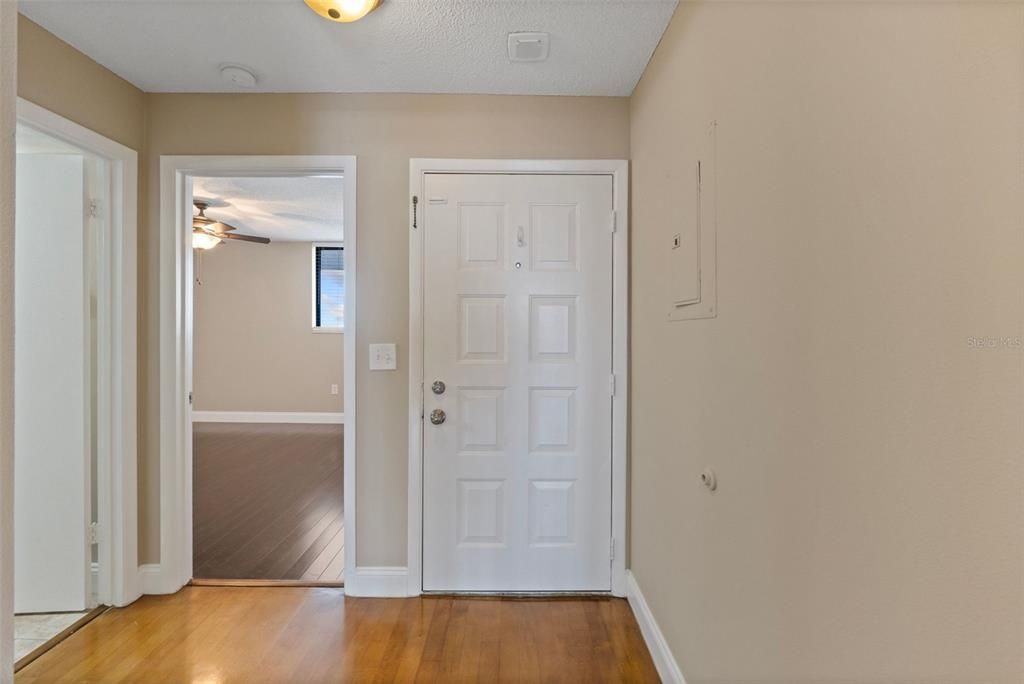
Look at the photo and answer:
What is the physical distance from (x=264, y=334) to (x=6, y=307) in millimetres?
6515

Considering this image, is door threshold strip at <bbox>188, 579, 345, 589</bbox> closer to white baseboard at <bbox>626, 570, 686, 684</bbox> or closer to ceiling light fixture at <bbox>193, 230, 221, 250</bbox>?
white baseboard at <bbox>626, 570, 686, 684</bbox>

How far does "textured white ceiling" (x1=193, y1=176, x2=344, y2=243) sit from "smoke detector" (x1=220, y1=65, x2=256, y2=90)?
1279mm

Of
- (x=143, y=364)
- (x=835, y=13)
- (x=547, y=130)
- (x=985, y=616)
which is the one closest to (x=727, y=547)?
(x=985, y=616)

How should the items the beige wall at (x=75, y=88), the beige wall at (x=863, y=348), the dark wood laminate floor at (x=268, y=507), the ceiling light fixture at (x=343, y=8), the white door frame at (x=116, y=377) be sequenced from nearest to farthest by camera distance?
the beige wall at (x=863, y=348) → the ceiling light fixture at (x=343, y=8) → the beige wall at (x=75, y=88) → the white door frame at (x=116, y=377) → the dark wood laminate floor at (x=268, y=507)

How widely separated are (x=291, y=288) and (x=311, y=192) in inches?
98.7

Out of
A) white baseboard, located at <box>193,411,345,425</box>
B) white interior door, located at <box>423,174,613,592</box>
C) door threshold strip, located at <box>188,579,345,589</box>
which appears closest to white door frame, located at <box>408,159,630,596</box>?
white interior door, located at <box>423,174,613,592</box>

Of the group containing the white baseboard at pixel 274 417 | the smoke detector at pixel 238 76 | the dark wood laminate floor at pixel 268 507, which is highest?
the smoke detector at pixel 238 76

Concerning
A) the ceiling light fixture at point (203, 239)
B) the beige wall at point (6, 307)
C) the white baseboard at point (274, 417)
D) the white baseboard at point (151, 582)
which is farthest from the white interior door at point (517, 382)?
the white baseboard at point (274, 417)

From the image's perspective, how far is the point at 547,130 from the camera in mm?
2336

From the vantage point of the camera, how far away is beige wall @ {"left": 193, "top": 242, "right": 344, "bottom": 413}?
257 inches

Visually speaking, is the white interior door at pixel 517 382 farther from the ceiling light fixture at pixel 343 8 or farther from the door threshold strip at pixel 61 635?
the door threshold strip at pixel 61 635

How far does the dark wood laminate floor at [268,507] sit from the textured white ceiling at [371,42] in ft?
8.00

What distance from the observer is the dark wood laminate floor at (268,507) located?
2701mm

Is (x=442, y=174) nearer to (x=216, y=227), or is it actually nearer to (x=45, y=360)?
(x=45, y=360)
